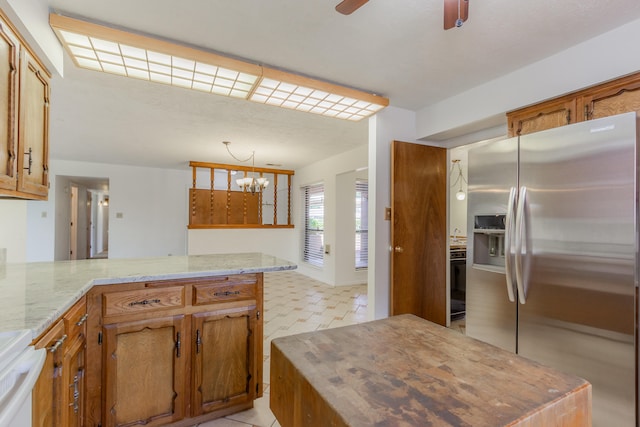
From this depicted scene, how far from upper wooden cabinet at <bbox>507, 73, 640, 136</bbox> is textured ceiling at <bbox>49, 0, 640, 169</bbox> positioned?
0.35 metres

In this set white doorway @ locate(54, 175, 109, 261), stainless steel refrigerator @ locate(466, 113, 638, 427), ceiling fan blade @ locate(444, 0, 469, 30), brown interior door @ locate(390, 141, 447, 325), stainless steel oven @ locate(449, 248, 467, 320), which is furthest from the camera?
white doorway @ locate(54, 175, 109, 261)

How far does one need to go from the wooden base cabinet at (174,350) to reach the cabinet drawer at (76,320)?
0.06 metres

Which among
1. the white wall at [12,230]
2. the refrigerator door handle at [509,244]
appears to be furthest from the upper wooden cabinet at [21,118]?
the refrigerator door handle at [509,244]

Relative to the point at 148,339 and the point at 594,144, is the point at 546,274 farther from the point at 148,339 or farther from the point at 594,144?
the point at 148,339

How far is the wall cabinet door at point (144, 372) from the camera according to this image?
1.60 meters

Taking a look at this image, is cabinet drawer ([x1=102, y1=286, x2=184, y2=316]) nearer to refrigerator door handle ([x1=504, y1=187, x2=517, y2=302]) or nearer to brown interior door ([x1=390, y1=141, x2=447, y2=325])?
brown interior door ([x1=390, y1=141, x2=447, y2=325])

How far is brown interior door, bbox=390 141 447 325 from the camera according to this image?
9.84 ft

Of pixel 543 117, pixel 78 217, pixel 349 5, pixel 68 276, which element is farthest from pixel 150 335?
pixel 78 217

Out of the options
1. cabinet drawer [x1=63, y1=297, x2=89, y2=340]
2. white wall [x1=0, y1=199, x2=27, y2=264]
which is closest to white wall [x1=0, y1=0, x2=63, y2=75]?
white wall [x1=0, y1=199, x2=27, y2=264]

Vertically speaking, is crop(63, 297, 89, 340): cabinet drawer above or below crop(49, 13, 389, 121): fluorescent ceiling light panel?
below

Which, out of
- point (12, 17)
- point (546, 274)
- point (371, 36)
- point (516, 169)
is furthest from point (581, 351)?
point (12, 17)

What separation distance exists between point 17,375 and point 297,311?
351 centimetres

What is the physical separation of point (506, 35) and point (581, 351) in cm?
199

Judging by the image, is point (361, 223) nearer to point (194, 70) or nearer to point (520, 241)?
point (520, 241)
